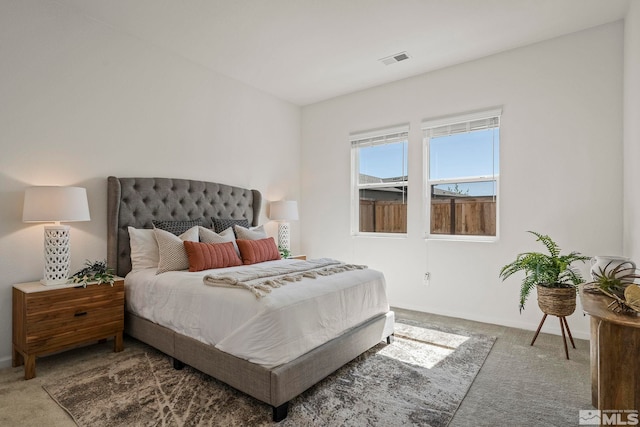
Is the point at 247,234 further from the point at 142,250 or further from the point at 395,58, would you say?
the point at 395,58

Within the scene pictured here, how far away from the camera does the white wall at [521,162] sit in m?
3.08

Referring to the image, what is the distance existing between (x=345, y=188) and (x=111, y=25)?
3.17 m

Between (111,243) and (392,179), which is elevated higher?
(392,179)

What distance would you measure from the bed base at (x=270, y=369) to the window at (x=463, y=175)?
5.59 feet

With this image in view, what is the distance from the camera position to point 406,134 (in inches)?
169

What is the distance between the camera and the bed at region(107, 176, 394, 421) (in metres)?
1.94

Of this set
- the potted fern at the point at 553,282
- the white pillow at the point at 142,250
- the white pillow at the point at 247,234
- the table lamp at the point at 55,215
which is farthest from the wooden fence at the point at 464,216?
the table lamp at the point at 55,215

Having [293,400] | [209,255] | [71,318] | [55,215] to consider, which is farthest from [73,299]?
[293,400]

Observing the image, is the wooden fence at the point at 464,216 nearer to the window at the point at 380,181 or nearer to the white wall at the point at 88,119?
the window at the point at 380,181

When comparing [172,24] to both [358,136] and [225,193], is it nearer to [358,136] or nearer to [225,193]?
[225,193]

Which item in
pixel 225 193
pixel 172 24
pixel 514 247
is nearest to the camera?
pixel 172 24

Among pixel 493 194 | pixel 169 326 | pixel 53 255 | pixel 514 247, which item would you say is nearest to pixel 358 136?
pixel 493 194

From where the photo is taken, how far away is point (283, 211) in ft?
15.0

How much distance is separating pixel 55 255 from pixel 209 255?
1.13 metres
